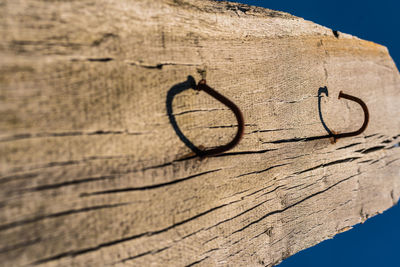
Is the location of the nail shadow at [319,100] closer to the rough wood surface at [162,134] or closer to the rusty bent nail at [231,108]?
the rough wood surface at [162,134]

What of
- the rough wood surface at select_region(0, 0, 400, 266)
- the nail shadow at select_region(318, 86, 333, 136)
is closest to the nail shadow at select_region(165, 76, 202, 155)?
the rough wood surface at select_region(0, 0, 400, 266)

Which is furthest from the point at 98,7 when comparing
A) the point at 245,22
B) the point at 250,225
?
the point at 250,225

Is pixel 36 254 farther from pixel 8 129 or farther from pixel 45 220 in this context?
pixel 8 129

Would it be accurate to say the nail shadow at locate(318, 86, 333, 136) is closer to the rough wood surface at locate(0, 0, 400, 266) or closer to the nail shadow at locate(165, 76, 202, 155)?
the rough wood surface at locate(0, 0, 400, 266)

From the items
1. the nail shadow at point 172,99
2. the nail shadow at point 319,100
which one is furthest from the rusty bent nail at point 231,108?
the nail shadow at point 319,100

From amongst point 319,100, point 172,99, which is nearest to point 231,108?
point 172,99

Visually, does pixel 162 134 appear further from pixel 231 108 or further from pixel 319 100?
pixel 319 100
